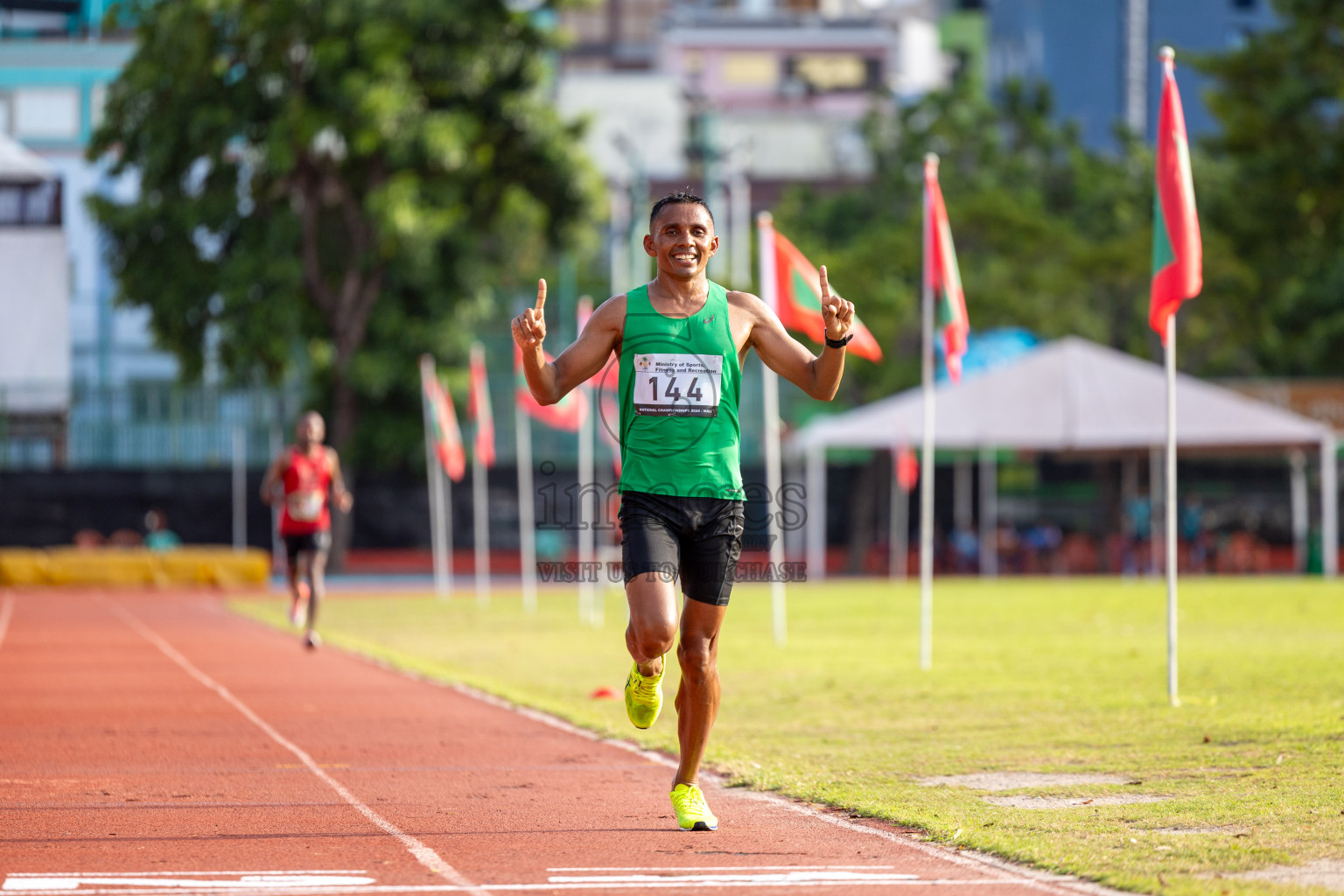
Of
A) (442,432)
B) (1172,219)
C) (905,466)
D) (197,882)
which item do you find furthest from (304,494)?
(905,466)

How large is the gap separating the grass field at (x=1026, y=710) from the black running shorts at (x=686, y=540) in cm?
122

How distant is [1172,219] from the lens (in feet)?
44.1

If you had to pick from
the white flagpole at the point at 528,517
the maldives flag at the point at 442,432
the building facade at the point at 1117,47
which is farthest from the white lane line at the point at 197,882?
the building facade at the point at 1117,47

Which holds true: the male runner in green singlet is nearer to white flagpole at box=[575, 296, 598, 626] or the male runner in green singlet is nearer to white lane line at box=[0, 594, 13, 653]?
white flagpole at box=[575, 296, 598, 626]

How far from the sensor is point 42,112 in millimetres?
64062

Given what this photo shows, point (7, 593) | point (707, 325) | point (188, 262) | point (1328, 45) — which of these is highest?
point (1328, 45)

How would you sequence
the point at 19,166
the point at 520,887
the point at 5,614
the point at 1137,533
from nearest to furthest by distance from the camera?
the point at 520,887 < the point at 5,614 < the point at 1137,533 < the point at 19,166

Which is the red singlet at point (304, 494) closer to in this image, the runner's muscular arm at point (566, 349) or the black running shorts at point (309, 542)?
the black running shorts at point (309, 542)

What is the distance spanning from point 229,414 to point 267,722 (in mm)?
36593

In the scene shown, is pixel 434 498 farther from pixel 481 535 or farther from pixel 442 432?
pixel 481 535

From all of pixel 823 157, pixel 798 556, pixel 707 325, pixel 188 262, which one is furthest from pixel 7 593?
pixel 823 157

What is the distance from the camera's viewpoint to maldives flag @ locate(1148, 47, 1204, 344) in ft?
43.8

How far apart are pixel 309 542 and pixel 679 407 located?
11.2m

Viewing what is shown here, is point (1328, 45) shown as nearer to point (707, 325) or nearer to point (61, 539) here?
point (61, 539)
